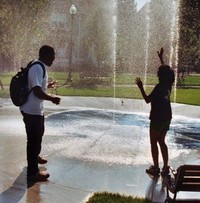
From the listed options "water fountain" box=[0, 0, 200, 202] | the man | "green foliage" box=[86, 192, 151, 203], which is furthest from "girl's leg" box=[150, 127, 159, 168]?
the man

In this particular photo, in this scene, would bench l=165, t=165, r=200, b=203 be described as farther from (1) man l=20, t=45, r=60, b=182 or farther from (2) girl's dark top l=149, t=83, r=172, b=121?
(1) man l=20, t=45, r=60, b=182

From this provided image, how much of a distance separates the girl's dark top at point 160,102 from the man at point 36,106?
1.42 metres

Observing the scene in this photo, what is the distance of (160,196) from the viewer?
561 centimetres

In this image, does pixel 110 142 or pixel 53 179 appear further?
pixel 110 142

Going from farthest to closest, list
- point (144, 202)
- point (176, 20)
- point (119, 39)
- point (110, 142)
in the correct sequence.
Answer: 1. point (119, 39)
2. point (176, 20)
3. point (110, 142)
4. point (144, 202)

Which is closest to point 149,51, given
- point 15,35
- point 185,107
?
point 15,35

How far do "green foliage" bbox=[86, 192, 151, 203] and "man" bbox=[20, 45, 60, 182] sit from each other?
3.13 ft

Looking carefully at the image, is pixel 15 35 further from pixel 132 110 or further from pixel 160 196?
pixel 160 196

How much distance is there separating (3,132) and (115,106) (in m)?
7.22

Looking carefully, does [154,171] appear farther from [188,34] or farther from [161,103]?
[188,34]

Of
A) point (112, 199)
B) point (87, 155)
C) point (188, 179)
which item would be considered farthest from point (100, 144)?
point (188, 179)

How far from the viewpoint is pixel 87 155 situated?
7.62 metres

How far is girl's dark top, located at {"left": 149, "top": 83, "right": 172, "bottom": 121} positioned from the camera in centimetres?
623

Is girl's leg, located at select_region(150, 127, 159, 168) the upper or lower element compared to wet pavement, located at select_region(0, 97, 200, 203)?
upper
